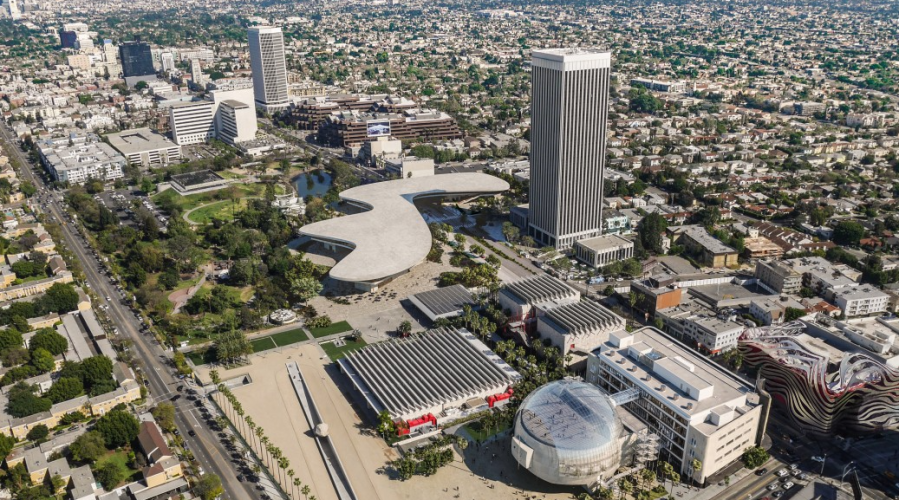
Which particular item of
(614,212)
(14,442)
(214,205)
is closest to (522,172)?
(614,212)

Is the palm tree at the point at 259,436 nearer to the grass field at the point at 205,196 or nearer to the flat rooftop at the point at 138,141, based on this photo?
the grass field at the point at 205,196

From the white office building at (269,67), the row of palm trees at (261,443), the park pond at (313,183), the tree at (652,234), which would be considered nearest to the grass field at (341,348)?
the row of palm trees at (261,443)

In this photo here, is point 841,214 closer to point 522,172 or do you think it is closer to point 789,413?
point 522,172

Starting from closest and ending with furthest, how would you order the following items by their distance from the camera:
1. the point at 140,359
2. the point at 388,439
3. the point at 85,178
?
the point at 388,439, the point at 140,359, the point at 85,178

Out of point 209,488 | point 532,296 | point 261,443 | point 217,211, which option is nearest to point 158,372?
point 261,443

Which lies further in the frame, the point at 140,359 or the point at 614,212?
the point at 614,212

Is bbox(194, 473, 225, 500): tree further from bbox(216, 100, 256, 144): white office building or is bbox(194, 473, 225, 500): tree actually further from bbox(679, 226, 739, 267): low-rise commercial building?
bbox(216, 100, 256, 144): white office building

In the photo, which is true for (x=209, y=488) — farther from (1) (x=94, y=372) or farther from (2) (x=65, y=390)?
(1) (x=94, y=372)

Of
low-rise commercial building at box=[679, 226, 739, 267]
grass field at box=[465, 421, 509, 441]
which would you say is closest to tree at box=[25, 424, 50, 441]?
grass field at box=[465, 421, 509, 441]
